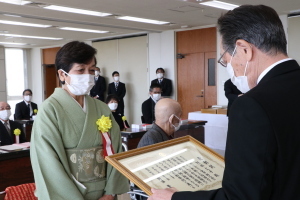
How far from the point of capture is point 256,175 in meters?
0.96

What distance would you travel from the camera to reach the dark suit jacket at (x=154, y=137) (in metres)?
2.26

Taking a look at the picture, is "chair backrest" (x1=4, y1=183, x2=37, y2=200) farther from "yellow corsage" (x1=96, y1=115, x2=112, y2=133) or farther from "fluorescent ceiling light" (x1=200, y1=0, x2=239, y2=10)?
"fluorescent ceiling light" (x1=200, y1=0, x2=239, y2=10)

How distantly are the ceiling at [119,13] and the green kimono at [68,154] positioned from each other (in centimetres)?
433

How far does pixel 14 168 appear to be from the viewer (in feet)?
12.2

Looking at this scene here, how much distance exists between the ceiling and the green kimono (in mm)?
4328

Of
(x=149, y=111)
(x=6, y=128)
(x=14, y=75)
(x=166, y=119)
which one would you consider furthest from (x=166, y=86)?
(x=166, y=119)

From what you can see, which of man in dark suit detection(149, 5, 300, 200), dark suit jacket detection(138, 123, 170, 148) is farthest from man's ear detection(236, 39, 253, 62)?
dark suit jacket detection(138, 123, 170, 148)

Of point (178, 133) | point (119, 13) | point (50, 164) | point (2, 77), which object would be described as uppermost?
point (119, 13)

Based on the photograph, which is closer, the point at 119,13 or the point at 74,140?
the point at 74,140

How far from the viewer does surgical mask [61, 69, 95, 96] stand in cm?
206

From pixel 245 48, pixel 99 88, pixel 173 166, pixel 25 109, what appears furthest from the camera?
pixel 99 88

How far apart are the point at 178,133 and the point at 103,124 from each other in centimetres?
379

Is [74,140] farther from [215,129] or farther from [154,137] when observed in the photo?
[215,129]

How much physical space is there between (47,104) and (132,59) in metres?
8.98
